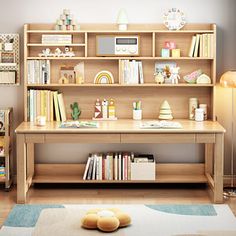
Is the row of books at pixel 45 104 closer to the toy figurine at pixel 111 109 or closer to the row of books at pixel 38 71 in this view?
the row of books at pixel 38 71

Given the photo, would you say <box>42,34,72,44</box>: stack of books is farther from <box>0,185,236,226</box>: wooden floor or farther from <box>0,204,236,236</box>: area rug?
<box>0,204,236,236</box>: area rug

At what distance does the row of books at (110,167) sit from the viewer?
231 inches

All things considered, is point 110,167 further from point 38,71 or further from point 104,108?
point 38,71

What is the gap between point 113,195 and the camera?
5.77 metres

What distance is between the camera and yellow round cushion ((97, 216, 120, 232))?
4.58 m

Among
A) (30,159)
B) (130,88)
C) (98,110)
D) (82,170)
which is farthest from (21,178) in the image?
(130,88)

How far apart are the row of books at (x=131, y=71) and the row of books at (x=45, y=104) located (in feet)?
2.09

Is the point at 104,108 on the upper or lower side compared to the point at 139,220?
upper

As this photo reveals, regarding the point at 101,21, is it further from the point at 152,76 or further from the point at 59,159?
the point at 59,159

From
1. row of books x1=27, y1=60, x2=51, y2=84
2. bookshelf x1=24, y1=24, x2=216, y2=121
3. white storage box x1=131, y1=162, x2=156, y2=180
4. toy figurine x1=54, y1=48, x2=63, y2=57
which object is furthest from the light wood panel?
white storage box x1=131, y1=162, x2=156, y2=180

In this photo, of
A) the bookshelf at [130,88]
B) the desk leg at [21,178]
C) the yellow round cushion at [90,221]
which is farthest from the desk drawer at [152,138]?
the yellow round cushion at [90,221]

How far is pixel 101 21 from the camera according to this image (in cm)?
604

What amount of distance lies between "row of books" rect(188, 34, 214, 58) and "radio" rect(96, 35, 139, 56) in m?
0.52

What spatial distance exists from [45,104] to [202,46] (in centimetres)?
157
